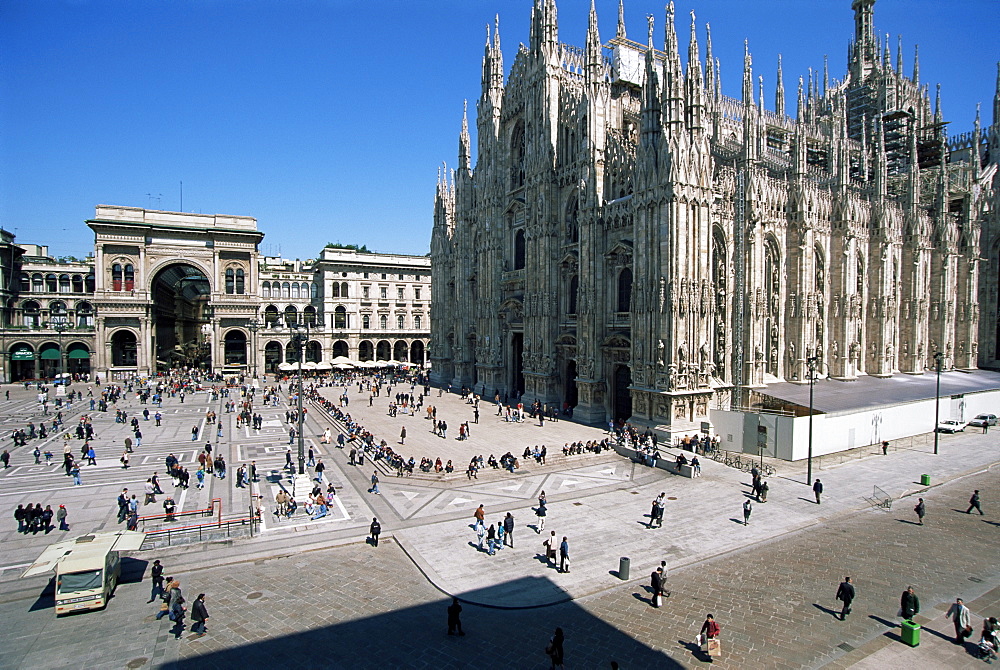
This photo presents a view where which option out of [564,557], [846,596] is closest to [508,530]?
[564,557]

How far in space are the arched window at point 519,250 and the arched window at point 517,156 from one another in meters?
4.33

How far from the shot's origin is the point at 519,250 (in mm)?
47781

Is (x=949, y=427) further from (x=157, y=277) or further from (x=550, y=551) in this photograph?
(x=157, y=277)

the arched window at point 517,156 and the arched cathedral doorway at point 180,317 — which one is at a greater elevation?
the arched window at point 517,156

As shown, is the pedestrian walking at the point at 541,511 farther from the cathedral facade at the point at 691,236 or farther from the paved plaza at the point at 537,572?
the cathedral facade at the point at 691,236

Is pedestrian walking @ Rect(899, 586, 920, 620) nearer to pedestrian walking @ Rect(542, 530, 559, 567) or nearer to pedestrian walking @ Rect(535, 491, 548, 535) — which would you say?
pedestrian walking @ Rect(542, 530, 559, 567)

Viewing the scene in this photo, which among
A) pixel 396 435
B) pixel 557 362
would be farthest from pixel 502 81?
pixel 396 435

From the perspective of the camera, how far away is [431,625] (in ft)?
43.1

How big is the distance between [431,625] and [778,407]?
87.3 feet

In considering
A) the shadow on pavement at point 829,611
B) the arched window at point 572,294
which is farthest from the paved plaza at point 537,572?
the arched window at point 572,294

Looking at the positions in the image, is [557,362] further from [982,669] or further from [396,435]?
[982,669]

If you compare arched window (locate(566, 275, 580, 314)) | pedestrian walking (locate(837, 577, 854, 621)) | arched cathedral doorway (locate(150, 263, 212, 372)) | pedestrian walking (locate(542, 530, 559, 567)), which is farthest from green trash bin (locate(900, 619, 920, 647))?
arched cathedral doorway (locate(150, 263, 212, 372))

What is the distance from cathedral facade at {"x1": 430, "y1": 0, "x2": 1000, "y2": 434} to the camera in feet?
104

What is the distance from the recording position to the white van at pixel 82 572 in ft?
43.8
